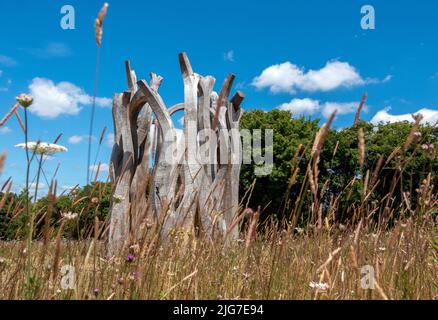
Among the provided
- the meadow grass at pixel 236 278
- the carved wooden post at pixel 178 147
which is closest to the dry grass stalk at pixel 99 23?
the meadow grass at pixel 236 278

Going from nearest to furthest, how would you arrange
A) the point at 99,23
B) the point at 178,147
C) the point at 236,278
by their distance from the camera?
the point at 99,23
the point at 236,278
the point at 178,147

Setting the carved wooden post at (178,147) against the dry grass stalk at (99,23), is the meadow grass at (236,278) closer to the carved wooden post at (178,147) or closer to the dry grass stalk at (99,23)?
the dry grass stalk at (99,23)

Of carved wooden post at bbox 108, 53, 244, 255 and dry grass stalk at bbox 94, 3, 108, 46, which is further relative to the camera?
carved wooden post at bbox 108, 53, 244, 255

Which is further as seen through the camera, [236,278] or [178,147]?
[178,147]

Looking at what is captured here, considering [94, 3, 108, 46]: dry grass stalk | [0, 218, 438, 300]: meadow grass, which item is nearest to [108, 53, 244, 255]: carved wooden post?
[0, 218, 438, 300]: meadow grass

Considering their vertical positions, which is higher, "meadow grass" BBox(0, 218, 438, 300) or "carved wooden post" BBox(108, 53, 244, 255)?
"carved wooden post" BBox(108, 53, 244, 255)

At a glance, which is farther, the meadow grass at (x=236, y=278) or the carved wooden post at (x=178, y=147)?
the carved wooden post at (x=178, y=147)

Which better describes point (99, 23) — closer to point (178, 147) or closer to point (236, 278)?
point (236, 278)

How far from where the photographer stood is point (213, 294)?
2.63m

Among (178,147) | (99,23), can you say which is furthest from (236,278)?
(178,147)

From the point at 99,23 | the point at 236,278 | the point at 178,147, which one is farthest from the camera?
the point at 178,147

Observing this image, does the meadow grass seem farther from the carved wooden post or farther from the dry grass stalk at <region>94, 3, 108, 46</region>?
the carved wooden post

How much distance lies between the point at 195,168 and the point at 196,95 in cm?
133
